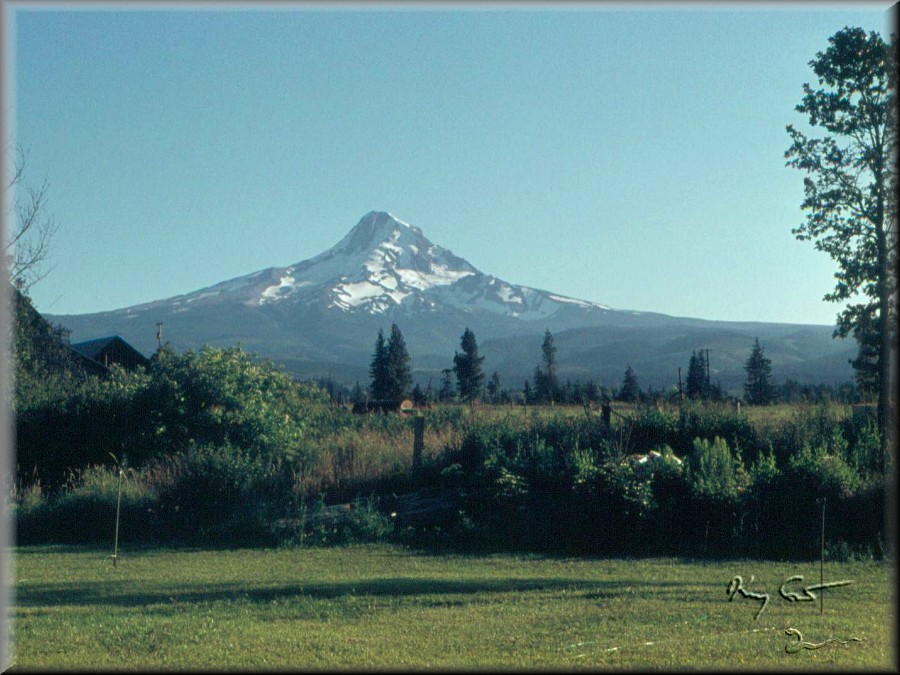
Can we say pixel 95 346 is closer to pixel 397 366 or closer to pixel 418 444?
pixel 397 366

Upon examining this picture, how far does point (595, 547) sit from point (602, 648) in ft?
26.0

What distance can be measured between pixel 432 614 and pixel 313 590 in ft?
7.30

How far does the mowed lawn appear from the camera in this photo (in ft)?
Result: 20.7

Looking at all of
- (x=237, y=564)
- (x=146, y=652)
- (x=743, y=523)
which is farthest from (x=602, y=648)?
(x=743, y=523)

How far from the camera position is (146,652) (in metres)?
6.50

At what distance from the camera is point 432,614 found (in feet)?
27.9

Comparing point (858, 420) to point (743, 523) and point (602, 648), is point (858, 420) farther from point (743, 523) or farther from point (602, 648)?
point (602, 648)

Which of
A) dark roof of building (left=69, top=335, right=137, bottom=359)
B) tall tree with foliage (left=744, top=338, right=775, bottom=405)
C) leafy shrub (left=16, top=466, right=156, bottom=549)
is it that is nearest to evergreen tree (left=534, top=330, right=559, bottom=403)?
tall tree with foliage (left=744, top=338, right=775, bottom=405)

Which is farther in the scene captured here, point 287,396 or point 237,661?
point 287,396

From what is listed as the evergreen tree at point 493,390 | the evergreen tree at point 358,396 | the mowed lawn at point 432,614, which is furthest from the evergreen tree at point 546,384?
the mowed lawn at point 432,614

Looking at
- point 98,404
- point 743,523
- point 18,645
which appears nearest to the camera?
point 18,645

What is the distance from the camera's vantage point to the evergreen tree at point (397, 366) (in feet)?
248

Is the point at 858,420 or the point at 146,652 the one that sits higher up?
the point at 858,420

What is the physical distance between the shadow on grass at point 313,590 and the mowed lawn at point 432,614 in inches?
1.2
